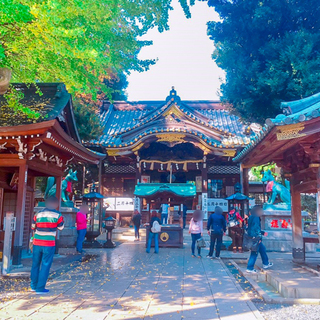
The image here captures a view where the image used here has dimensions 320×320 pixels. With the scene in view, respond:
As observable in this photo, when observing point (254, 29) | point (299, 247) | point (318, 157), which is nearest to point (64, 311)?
point (318, 157)

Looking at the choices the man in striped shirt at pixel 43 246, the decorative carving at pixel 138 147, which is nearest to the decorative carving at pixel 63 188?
the decorative carving at pixel 138 147

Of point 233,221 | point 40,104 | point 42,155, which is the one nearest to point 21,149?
point 42,155

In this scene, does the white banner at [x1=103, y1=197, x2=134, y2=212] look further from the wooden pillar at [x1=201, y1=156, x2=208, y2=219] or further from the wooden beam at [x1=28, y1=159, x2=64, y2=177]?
the wooden beam at [x1=28, y1=159, x2=64, y2=177]

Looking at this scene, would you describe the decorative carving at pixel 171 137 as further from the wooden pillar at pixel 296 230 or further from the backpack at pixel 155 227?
the wooden pillar at pixel 296 230

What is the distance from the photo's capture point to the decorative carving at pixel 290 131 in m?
5.68

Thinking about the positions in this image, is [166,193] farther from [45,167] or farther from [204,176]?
[204,176]

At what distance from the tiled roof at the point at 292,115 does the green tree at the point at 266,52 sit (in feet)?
14.4

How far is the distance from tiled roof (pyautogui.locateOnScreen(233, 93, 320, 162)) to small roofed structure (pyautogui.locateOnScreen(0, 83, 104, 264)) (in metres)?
4.84

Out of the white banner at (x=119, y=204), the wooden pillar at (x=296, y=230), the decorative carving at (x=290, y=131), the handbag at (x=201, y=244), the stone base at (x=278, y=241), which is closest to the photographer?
the decorative carving at (x=290, y=131)

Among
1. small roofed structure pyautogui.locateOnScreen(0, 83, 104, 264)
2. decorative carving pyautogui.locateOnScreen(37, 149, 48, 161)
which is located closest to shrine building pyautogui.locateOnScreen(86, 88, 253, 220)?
small roofed structure pyautogui.locateOnScreen(0, 83, 104, 264)

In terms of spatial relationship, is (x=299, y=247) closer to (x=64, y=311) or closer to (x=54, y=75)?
(x=64, y=311)

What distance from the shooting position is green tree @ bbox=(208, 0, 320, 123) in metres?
11.6

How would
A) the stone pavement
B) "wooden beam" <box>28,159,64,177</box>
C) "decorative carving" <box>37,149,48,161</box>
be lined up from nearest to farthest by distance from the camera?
the stone pavement → "wooden beam" <box>28,159,64,177</box> → "decorative carving" <box>37,149,48,161</box>

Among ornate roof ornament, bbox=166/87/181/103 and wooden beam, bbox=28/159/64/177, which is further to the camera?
ornate roof ornament, bbox=166/87/181/103
